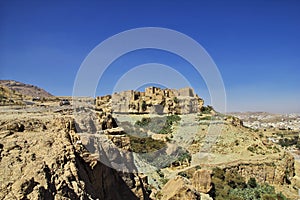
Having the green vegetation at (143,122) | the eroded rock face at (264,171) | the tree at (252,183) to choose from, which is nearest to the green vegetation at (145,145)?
the eroded rock face at (264,171)

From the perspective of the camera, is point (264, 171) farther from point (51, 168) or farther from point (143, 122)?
point (51, 168)

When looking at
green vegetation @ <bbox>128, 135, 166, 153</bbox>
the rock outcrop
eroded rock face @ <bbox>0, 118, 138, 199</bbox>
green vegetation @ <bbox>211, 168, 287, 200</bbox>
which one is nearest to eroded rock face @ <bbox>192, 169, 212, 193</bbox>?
green vegetation @ <bbox>211, 168, 287, 200</bbox>

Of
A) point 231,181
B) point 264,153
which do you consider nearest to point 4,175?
point 231,181

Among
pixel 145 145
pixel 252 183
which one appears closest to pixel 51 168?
pixel 145 145

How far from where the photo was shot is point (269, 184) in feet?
65.4

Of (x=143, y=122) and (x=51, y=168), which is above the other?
(x=143, y=122)

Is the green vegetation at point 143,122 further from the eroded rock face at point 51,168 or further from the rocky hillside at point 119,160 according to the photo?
the eroded rock face at point 51,168

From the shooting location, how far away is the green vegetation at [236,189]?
15125 millimetres

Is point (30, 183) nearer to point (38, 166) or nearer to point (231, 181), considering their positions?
point (38, 166)

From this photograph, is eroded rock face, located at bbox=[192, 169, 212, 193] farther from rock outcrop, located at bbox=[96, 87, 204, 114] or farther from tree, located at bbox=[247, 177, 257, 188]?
rock outcrop, located at bbox=[96, 87, 204, 114]

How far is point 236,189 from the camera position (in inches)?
664

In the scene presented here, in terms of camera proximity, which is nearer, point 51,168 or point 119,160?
point 51,168

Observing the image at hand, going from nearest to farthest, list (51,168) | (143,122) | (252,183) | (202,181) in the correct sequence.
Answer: (51,168) < (202,181) < (252,183) < (143,122)

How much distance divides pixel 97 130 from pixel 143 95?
110 ft
